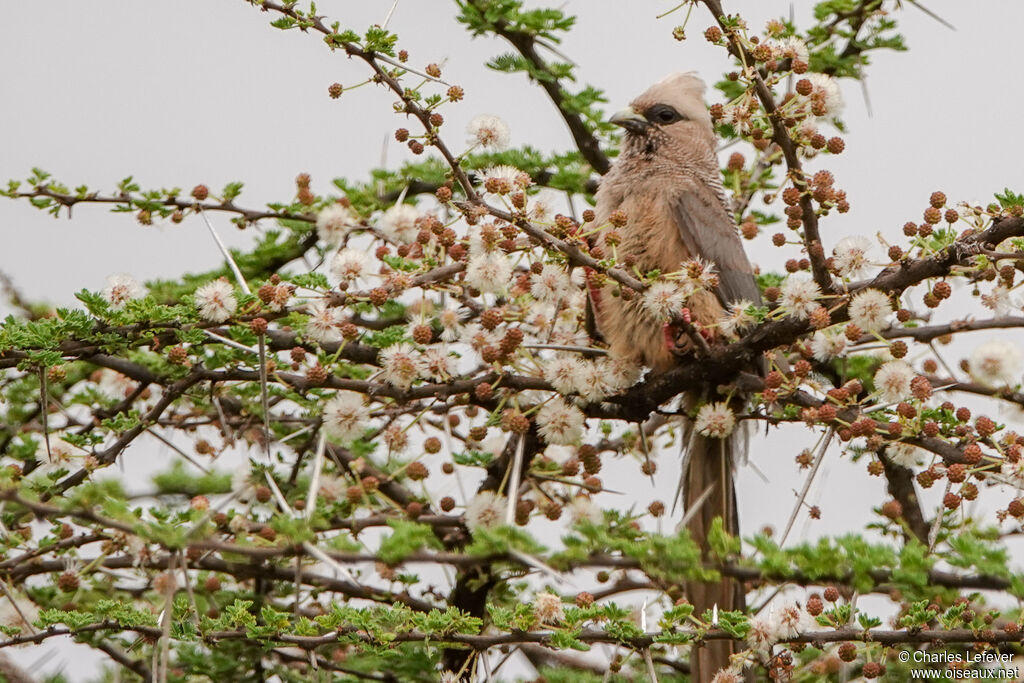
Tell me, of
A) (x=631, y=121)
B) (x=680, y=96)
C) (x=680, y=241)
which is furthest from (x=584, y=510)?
(x=680, y=96)

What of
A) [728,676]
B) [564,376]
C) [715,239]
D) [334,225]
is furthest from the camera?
[715,239]

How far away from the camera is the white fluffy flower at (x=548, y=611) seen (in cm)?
292

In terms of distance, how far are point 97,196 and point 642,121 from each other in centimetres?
219

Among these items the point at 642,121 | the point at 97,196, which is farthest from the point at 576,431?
the point at 642,121

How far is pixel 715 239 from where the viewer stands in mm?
4512

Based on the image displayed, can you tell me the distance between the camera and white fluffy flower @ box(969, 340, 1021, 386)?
3.23 m

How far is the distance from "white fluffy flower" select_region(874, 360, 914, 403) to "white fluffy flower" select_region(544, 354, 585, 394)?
800 mm

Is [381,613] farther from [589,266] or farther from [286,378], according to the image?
[589,266]

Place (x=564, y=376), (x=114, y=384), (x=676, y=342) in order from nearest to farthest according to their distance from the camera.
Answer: (x=564, y=376) → (x=676, y=342) → (x=114, y=384)

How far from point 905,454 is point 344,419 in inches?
58.7

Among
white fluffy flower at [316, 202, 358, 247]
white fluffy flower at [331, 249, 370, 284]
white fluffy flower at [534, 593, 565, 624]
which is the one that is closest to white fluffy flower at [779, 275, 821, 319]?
white fluffy flower at [534, 593, 565, 624]

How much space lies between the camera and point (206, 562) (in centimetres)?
311

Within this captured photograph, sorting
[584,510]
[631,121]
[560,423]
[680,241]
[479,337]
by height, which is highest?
[631,121]

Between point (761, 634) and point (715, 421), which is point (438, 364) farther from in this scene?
point (761, 634)
